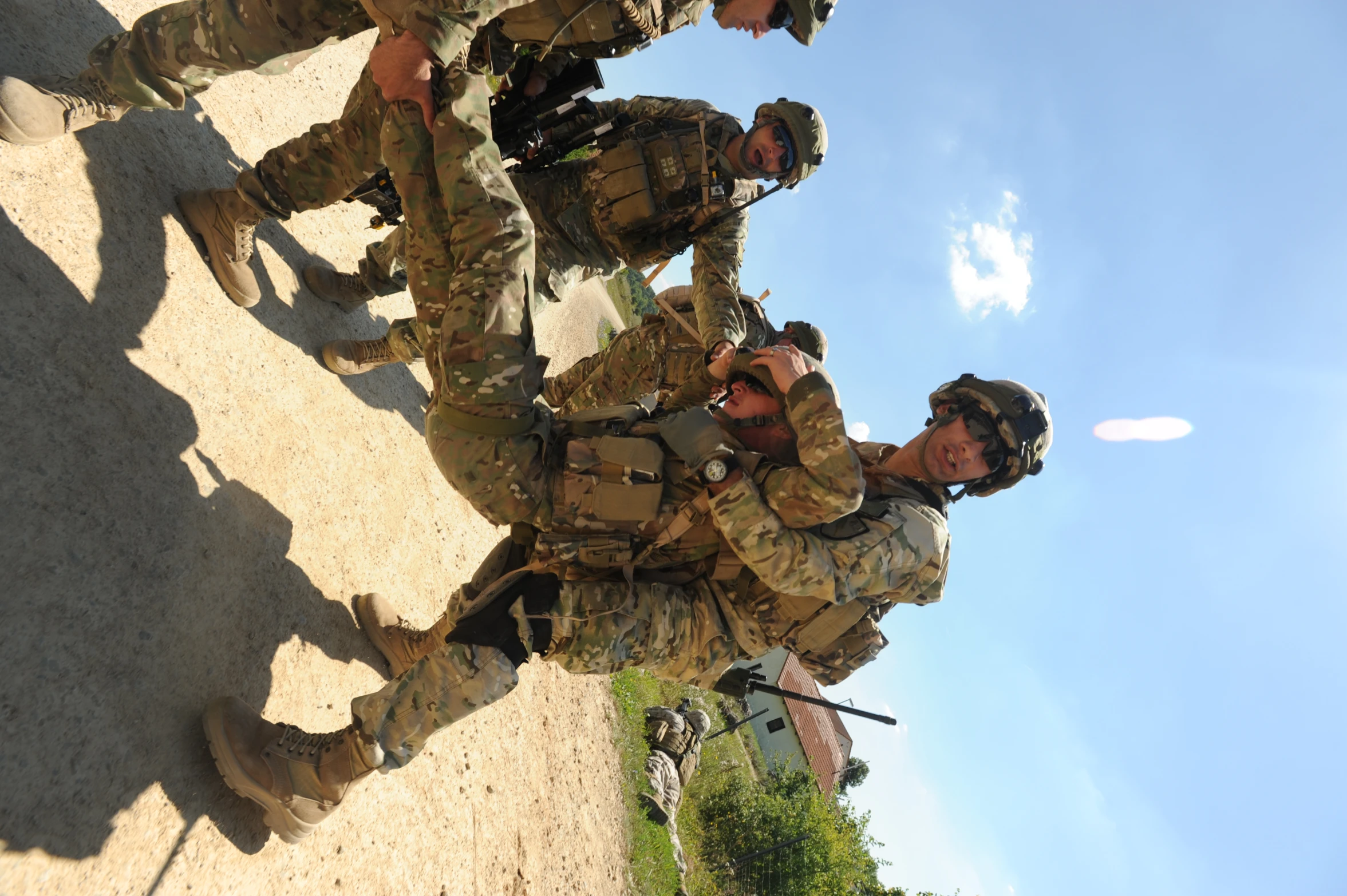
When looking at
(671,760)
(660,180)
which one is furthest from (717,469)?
(671,760)

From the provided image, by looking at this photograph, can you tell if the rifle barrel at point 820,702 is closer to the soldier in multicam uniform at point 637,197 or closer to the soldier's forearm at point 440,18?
the soldier in multicam uniform at point 637,197

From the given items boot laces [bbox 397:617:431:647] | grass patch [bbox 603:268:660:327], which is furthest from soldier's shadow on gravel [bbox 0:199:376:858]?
grass patch [bbox 603:268:660:327]

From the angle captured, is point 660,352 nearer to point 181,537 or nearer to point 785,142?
point 785,142

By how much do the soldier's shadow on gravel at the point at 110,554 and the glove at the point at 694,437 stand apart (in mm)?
2080

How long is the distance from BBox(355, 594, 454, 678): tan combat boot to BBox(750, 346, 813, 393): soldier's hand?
2328mm

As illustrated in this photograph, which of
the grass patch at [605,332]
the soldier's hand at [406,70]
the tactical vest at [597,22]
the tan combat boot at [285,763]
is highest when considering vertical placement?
the grass patch at [605,332]

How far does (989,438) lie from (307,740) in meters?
3.55

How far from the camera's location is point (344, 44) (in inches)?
289

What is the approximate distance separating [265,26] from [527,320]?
164 cm

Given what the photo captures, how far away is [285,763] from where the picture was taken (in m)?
2.74

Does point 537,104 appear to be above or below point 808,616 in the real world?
above

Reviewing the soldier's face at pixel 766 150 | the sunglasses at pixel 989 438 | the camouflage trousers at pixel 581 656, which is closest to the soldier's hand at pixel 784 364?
the sunglasses at pixel 989 438

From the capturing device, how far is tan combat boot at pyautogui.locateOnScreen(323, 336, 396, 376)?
14.6 feet

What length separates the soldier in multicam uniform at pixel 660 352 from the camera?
6.01 metres
